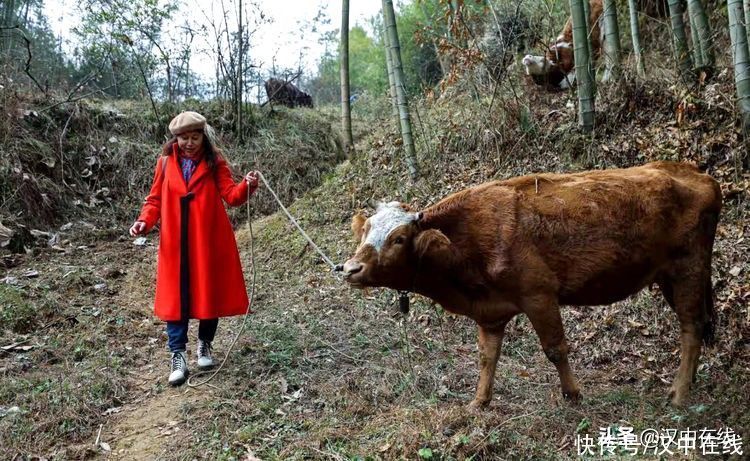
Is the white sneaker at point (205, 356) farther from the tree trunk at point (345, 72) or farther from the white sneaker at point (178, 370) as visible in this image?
the tree trunk at point (345, 72)

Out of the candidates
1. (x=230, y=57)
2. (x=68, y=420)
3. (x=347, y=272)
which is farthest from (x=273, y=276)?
(x=230, y=57)

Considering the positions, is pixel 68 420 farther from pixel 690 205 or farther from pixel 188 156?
pixel 690 205

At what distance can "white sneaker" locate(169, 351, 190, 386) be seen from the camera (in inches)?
191

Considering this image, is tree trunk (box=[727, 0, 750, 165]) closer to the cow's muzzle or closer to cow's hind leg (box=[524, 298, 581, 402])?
cow's hind leg (box=[524, 298, 581, 402])

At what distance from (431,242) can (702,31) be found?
4.60m

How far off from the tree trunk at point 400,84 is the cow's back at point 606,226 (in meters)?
4.49

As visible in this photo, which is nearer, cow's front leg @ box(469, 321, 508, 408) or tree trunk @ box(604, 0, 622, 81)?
cow's front leg @ box(469, 321, 508, 408)

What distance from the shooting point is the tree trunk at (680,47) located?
6.42m

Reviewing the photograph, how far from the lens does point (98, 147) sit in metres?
11.8

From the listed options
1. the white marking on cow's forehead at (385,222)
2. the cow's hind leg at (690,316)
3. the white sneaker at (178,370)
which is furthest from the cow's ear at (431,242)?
the white sneaker at (178,370)

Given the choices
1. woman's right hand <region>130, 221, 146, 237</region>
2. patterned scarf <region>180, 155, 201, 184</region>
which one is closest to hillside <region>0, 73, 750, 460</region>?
woman's right hand <region>130, 221, 146, 237</region>

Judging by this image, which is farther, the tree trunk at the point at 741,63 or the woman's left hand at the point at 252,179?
the tree trunk at the point at 741,63

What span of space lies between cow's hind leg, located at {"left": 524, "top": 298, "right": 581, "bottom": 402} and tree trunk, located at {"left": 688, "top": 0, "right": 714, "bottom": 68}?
4084 mm

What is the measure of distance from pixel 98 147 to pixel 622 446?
11416mm
